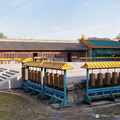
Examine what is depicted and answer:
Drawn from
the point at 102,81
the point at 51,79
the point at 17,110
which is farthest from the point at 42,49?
the point at 17,110

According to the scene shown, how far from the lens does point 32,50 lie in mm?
29141

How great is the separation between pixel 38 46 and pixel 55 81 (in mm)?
20920

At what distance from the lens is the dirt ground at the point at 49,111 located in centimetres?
709

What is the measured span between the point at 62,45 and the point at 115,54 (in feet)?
33.6

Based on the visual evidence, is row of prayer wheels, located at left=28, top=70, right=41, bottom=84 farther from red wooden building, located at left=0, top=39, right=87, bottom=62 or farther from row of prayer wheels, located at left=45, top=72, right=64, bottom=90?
red wooden building, located at left=0, top=39, right=87, bottom=62

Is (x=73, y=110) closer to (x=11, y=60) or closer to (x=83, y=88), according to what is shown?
(x=83, y=88)

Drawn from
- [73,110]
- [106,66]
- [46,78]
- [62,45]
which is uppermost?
[62,45]

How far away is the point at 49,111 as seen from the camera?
319 inches

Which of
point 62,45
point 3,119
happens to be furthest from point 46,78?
point 62,45

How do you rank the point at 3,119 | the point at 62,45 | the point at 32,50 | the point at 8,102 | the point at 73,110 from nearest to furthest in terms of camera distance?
the point at 3,119 < the point at 73,110 < the point at 8,102 < the point at 32,50 < the point at 62,45

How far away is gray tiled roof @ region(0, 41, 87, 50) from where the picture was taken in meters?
27.8

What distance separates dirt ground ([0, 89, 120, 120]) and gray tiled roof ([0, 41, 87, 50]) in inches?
752

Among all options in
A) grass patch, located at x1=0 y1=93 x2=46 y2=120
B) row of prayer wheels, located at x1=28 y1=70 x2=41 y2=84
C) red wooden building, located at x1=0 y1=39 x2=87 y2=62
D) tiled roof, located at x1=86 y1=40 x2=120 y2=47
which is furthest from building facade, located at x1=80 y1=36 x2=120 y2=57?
grass patch, located at x1=0 y1=93 x2=46 y2=120

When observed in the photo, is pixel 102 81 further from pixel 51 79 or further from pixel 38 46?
pixel 38 46
